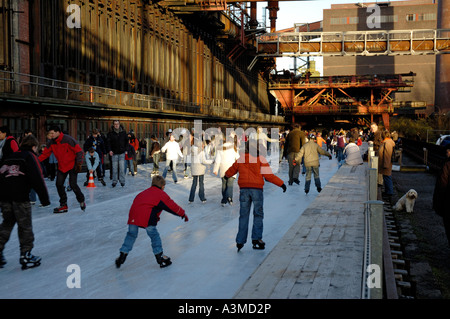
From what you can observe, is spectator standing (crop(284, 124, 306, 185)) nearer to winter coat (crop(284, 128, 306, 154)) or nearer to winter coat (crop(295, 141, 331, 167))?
winter coat (crop(284, 128, 306, 154))

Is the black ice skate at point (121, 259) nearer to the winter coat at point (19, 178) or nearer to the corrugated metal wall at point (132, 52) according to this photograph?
the winter coat at point (19, 178)

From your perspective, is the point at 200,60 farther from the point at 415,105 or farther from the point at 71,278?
the point at 415,105

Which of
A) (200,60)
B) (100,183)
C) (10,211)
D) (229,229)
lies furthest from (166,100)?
(10,211)

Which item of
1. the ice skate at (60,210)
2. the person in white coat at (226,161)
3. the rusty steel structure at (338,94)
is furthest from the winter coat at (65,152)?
the rusty steel structure at (338,94)

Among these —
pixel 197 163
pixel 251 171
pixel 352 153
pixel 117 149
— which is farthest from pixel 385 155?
pixel 117 149

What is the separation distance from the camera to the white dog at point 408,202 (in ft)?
45.0

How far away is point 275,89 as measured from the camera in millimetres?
72938

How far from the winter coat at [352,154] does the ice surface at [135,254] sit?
7211 mm

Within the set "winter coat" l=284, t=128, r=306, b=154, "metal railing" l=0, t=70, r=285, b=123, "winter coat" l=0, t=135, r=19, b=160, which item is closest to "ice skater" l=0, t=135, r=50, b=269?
"winter coat" l=0, t=135, r=19, b=160

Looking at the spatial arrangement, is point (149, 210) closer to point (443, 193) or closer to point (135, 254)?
point (135, 254)

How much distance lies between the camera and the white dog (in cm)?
1373
